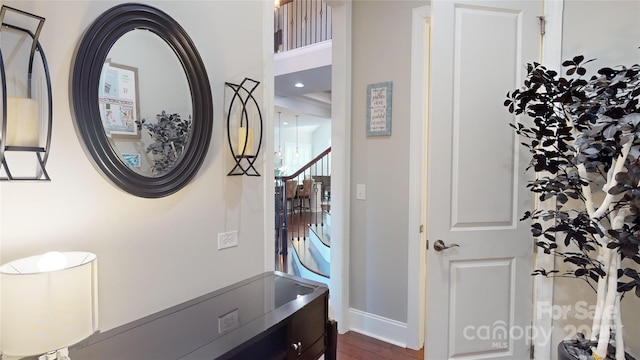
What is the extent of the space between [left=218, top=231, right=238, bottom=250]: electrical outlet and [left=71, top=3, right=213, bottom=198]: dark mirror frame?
37cm

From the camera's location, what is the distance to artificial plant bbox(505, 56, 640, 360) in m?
1.42

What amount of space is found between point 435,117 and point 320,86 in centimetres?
345

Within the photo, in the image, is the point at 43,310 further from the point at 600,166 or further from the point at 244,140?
the point at 600,166

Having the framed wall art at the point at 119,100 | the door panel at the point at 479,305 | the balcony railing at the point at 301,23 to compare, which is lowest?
the door panel at the point at 479,305

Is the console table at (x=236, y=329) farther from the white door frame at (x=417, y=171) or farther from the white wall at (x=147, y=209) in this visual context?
the white door frame at (x=417, y=171)

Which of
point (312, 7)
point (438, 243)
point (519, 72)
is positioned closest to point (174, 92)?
point (438, 243)

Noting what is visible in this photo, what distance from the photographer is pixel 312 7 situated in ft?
16.3

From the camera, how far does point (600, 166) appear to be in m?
1.71

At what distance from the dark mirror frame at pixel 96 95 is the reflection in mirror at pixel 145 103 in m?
0.03

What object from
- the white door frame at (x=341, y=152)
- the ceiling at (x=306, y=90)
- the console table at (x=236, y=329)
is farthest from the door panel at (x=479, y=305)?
the ceiling at (x=306, y=90)

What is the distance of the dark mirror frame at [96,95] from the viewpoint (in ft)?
3.76

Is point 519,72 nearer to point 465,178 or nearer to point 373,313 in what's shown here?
point 465,178

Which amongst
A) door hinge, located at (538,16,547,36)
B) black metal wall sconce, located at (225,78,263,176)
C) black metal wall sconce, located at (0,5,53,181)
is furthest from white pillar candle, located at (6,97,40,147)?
door hinge, located at (538,16,547,36)

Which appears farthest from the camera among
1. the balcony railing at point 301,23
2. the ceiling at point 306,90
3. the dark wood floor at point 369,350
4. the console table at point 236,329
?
the balcony railing at point 301,23
